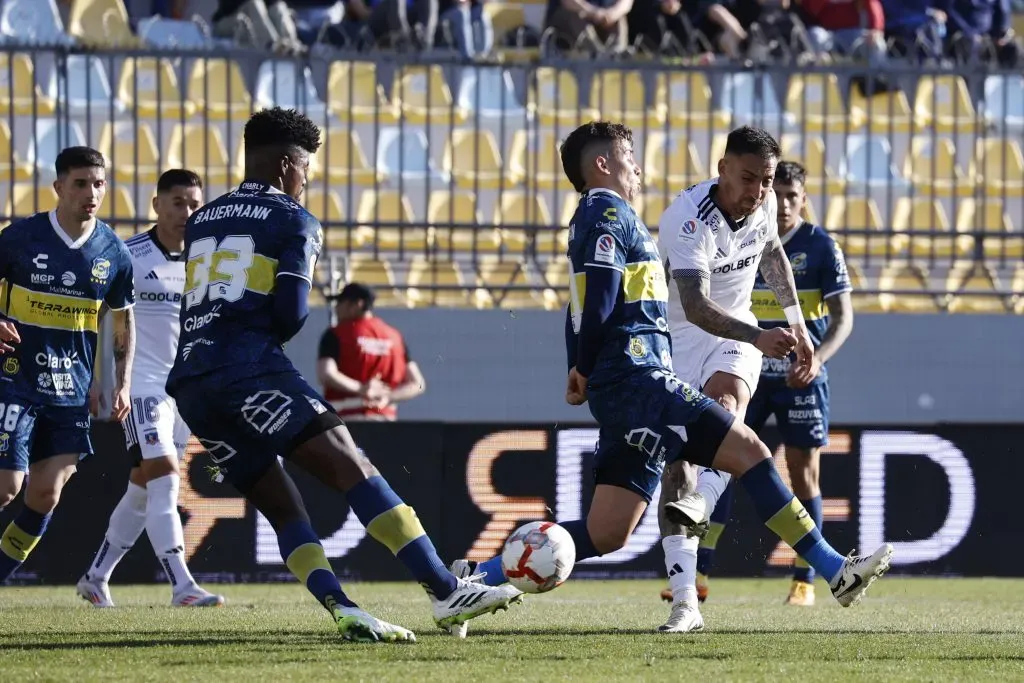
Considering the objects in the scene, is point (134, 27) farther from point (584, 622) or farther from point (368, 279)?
point (584, 622)

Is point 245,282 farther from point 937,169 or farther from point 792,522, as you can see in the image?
point 937,169

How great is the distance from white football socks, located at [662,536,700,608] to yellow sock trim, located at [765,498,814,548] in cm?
86

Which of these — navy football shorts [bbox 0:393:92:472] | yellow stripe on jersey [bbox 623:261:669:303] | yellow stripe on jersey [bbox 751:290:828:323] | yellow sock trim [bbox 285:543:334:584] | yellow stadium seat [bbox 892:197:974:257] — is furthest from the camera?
yellow stadium seat [bbox 892:197:974:257]

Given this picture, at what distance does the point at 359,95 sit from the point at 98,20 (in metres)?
3.23

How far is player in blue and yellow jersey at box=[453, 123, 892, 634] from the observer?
6.30 meters

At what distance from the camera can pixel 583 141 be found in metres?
6.69

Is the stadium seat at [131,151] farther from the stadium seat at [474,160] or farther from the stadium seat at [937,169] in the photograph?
the stadium seat at [937,169]

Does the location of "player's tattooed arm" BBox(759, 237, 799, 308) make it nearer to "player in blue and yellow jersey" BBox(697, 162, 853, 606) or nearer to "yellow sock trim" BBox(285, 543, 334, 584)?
"player in blue and yellow jersey" BBox(697, 162, 853, 606)

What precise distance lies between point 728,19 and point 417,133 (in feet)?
11.2

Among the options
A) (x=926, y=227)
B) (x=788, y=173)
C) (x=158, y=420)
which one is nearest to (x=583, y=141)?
(x=788, y=173)

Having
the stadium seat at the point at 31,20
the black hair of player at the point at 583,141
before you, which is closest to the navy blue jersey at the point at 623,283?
the black hair of player at the point at 583,141

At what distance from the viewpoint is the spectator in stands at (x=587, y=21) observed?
15086 millimetres

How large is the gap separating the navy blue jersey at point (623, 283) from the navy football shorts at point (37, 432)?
2557mm

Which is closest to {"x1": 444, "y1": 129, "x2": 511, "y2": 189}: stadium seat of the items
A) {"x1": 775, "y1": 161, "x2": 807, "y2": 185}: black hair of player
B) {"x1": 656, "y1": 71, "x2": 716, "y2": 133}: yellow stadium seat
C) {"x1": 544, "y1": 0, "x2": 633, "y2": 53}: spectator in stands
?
{"x1": 544, "y1": 0, "x2": 633, "y2": 53}: spectator in stands
